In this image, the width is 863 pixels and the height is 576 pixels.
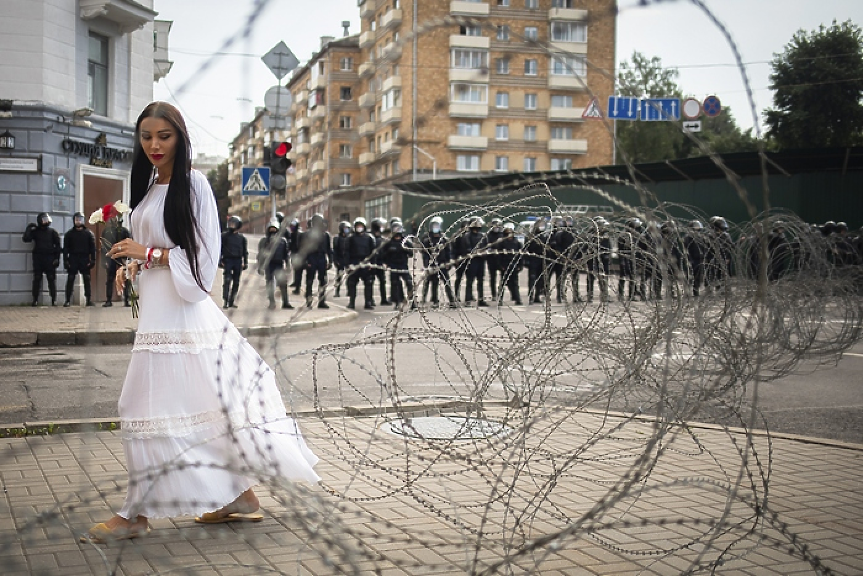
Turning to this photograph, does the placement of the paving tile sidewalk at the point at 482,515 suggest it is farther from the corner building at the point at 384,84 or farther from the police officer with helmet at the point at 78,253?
the police officer with helmet at the point at 78,253

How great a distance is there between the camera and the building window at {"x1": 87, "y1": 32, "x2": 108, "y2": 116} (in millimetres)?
20703

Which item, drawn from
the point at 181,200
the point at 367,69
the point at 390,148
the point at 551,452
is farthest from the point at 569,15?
the point at 551,452

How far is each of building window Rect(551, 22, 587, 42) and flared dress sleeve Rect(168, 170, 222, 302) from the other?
2093 mm

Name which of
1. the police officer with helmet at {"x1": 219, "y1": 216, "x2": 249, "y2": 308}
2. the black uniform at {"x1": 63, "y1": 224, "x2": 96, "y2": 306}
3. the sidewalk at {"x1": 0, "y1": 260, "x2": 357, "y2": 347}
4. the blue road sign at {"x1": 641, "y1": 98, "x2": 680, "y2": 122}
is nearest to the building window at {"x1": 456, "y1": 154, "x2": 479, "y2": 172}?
the blue road sign at {"x1": 641, "y1": 98, "x2": 680, "y2": 122}

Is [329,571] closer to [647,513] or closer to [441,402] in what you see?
[647,513]

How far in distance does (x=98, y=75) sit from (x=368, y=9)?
20.2m

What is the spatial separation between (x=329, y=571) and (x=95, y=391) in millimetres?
5731

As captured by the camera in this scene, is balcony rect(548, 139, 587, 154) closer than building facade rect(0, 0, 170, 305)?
Yes

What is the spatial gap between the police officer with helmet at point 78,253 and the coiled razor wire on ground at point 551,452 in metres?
11.8

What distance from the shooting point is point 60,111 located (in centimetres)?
1964

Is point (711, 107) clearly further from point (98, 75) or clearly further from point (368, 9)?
point (368, 9)

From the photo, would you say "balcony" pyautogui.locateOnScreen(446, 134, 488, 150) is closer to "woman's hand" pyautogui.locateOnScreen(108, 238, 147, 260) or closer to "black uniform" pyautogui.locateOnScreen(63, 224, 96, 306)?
"woman's hand" pyautogui.locateOnScreen(108, 238, 147, 260)

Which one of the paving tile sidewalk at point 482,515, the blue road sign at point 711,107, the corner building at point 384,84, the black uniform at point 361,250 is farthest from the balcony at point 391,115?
the blue road sign at point 711,107

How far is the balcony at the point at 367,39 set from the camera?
7.82 ft
